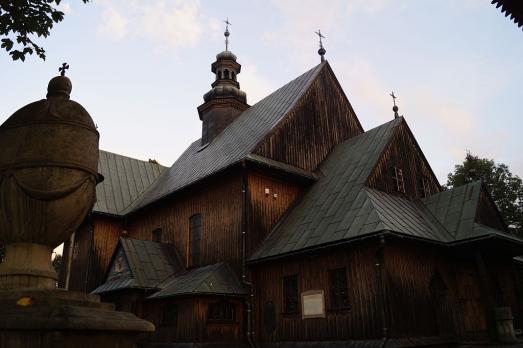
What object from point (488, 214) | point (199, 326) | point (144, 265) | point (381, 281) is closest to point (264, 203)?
point (199, 326)

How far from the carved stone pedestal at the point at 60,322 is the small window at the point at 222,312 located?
27.2 ft

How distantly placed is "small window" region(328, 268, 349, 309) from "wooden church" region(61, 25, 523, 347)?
0.11 ft

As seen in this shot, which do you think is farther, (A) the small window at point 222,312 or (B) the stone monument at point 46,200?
(A) the small window at point 222,312

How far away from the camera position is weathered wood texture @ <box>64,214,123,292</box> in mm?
19672

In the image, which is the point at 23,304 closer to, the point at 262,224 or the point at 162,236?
the point at 262,224

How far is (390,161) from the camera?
50.4 feet

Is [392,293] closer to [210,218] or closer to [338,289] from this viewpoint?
[338,289]

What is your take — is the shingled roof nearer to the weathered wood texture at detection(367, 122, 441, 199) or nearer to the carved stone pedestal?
the weathered wood texture at detection(367, 122, 441, 199)

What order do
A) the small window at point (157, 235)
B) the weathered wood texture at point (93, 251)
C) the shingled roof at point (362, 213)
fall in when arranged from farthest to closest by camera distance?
1. the weathered wood texture at point (93, 251)
2. the small window at point (157, 235)
3. the shingled roof at point (362, 213)

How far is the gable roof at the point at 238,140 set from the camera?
55.6ft

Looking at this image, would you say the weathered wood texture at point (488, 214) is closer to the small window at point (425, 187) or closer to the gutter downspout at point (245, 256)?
the small window at point (425, 187)

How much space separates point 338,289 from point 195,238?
22.3ft

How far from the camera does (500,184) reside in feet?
97.6

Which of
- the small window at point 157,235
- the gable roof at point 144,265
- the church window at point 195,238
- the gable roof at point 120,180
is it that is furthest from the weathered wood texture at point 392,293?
the gable roof at point 120,180
